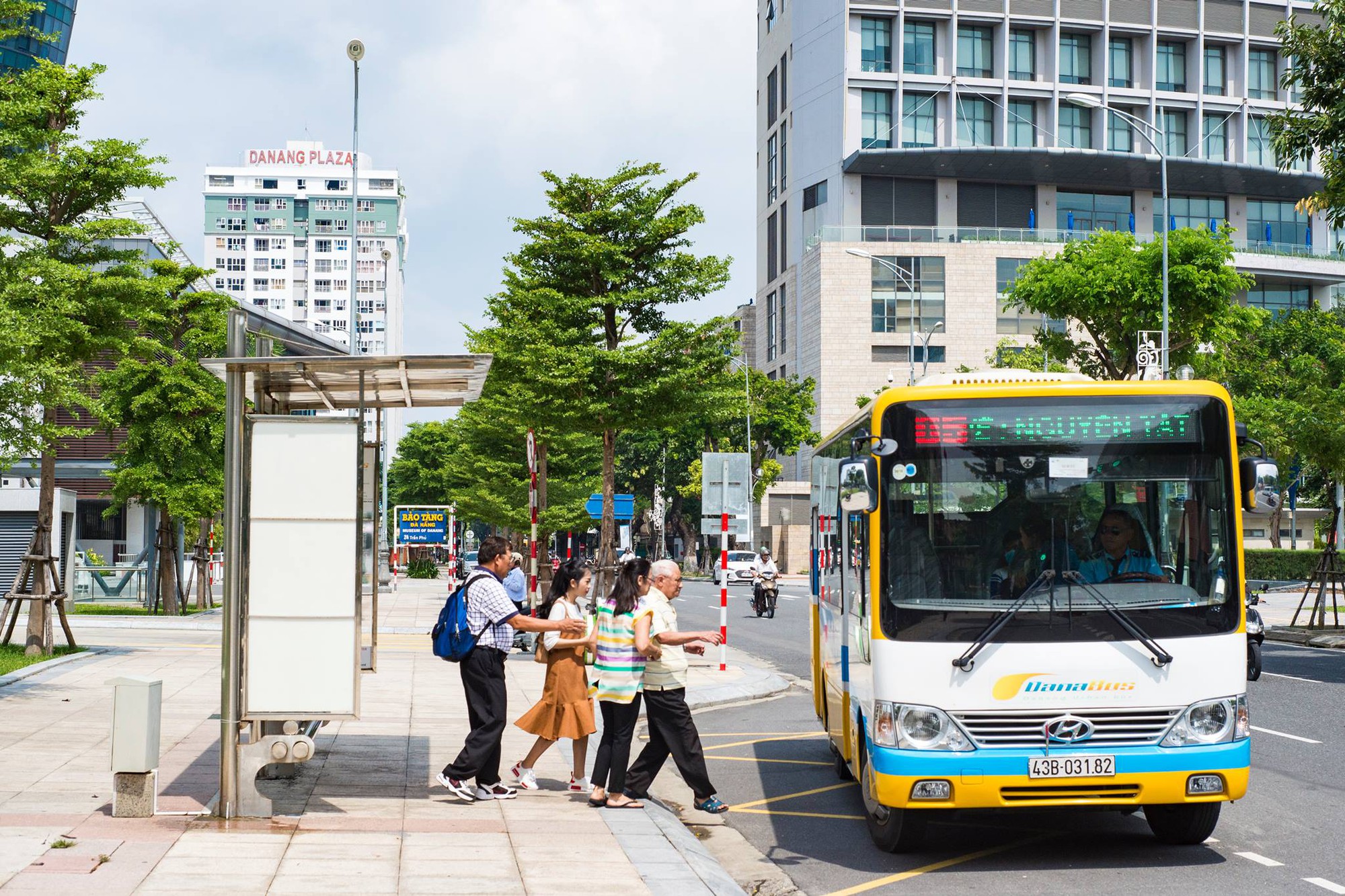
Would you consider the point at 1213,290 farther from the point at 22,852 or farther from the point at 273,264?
the point at 273,264

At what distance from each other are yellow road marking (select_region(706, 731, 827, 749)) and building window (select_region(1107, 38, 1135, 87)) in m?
68.0

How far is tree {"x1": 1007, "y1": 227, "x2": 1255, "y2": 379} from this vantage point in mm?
41656

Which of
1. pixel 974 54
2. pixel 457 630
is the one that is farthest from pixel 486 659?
pixel 974 54

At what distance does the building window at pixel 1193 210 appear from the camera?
254 feet

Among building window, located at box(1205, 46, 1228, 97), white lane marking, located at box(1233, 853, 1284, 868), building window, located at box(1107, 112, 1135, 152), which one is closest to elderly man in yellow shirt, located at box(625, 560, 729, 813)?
white lane marking, located at box(1233, 853, 1284, 868)

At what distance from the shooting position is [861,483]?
8.27 metres

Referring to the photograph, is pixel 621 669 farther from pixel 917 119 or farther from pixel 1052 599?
pixel 917 119

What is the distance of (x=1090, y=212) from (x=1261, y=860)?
7309 cm

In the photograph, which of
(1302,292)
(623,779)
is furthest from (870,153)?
(623,779)

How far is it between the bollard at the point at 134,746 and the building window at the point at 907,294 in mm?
66127

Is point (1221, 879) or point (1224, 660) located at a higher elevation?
point (1224, 660)

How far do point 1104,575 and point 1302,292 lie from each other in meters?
78.6

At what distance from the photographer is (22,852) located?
7.57 meters

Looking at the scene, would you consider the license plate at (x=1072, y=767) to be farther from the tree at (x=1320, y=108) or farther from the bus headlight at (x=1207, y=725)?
the tree at (x=1320, y=108)
